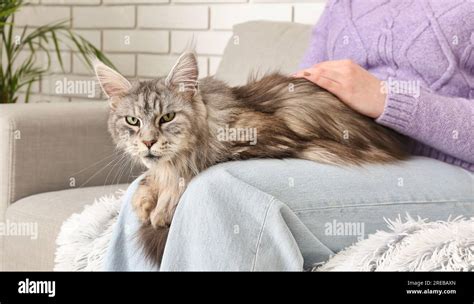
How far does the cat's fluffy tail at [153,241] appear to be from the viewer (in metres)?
1.39

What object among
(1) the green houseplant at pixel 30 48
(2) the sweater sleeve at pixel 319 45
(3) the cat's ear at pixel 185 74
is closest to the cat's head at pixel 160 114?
(3) the cat's ear at pixel 185 74

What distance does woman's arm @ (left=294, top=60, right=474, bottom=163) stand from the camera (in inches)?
64.2

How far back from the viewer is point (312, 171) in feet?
4.81

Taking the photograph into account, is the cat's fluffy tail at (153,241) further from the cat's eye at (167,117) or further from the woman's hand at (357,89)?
the woman's hand at (357,89)

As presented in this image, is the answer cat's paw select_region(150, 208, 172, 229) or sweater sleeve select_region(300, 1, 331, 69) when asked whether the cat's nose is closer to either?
cat's paw select_region(150, 208, 172, 229)

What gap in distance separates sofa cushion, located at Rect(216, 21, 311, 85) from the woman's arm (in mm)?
597

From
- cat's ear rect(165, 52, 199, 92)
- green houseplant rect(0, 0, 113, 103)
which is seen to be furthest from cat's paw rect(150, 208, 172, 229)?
green houseplant rect(0, 0, 113, 103)

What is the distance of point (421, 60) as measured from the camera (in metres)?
1.78

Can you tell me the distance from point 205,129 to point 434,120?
0.51 metres

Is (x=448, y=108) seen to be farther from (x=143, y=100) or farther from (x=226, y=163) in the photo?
(x=143, y=100)

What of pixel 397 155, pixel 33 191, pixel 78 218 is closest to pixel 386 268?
pixel 397 155

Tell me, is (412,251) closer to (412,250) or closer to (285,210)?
(412,250)

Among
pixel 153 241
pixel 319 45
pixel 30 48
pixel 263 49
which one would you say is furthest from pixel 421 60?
pixel 30 48
